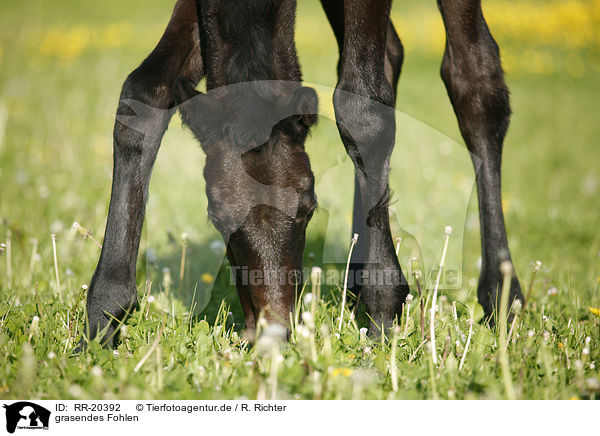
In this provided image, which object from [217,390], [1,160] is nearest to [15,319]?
[217,390]

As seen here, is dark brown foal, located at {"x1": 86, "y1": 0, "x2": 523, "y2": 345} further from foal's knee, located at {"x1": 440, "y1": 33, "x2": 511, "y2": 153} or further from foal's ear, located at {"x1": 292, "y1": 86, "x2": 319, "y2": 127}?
foal's knee, located at {"x1": 440, "y1": 33, "x2": 511, "y2": 153}

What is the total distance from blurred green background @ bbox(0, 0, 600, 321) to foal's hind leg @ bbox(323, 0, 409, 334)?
0.47 ft

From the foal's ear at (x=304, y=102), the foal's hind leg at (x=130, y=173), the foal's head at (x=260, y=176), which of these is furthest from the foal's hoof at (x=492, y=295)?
the foal's hind leg at (x=130, y=173)

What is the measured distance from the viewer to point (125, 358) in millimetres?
2354

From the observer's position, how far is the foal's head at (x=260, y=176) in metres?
2.22

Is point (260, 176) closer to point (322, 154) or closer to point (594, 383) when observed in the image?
point (322, 154)

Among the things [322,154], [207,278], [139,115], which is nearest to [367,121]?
[322,154]

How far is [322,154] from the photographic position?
10.1 feet

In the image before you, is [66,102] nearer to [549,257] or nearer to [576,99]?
[549,257]
